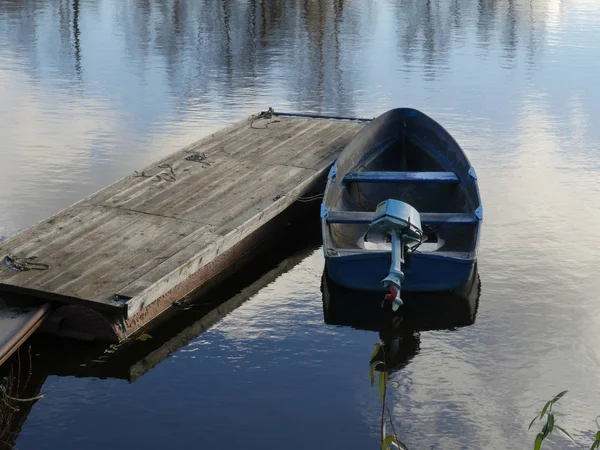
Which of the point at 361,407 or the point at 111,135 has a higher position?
the point at 111,135

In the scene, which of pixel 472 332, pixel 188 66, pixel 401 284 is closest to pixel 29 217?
pixel 401 284

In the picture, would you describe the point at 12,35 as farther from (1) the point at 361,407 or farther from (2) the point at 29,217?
(1) the point at 361,407

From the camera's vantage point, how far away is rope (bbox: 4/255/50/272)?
14.0 meters

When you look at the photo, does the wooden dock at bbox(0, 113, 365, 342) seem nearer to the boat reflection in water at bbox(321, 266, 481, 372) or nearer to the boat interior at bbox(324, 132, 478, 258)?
the boat interior at bbox(324, 132, 478, 258)

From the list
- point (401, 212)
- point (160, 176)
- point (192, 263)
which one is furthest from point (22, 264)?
point (401, 212)

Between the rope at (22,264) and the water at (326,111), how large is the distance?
153 cm

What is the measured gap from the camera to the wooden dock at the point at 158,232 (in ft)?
44.5

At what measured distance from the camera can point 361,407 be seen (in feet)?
40.3

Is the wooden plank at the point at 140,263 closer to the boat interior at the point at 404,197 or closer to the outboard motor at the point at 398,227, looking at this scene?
the boat interior at the point at 404,197

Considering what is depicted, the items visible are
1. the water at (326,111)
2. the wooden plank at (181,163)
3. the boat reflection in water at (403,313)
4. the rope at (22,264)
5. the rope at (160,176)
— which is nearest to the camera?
the water at (326,111)

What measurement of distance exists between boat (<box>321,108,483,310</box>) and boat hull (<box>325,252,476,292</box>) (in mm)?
16

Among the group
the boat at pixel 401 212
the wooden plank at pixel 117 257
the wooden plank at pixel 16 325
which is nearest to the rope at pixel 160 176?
the wooden plank at pixel 117 257

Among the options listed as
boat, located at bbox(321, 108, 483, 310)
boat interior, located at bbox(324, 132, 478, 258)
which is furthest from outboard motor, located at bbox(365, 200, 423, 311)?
boat interior, located at bbox(324, 132, 478, 258)

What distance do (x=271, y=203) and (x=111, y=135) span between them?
9399 mm
